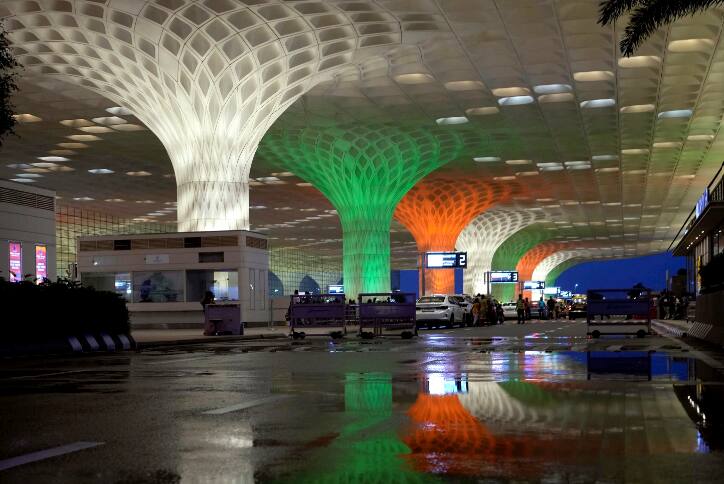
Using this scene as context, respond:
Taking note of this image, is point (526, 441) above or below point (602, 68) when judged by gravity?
below

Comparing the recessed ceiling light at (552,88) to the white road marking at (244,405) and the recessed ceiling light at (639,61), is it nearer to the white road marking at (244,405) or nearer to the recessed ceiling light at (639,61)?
the recessed ceiling light at (639,61)

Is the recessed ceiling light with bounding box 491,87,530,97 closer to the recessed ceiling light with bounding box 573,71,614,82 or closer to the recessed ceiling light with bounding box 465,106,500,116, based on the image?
the recessed ceiling light with bounding box 465,106,500,116

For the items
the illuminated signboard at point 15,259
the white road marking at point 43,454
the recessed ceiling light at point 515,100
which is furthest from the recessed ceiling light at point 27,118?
the white road marking at point 43,454

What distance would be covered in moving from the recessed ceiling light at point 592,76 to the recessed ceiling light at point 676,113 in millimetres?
7772

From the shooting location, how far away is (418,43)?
34938 mm

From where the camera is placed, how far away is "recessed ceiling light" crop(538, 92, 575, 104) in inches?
1710

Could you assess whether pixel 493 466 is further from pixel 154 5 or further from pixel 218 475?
pixel 154 5

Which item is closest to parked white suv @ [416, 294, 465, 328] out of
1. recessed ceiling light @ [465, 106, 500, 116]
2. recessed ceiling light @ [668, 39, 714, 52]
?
recessed ceiling light @ [465, 106, 500, 116]

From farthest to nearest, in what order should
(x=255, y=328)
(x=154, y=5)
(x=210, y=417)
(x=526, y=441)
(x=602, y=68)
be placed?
1. (x=255, y=328)
2. (x=602, y=68)
3. (x=154, y=5)
4. (x=210, y=417)
5. (x=526, y=441)

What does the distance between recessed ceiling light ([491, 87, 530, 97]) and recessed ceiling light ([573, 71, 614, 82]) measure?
2.78 metres

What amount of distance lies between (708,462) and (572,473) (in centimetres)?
90

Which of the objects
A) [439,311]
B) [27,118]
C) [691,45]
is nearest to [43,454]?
[691,45]

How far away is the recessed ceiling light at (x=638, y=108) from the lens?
148ft

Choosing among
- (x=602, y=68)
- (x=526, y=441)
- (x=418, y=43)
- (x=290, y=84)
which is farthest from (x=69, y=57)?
(x=526, y=441)
